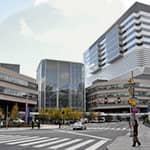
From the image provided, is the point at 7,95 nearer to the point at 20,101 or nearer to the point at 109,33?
the point at 20,101

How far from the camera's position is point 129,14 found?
14275 centimetres

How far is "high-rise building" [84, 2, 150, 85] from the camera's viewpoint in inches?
5300

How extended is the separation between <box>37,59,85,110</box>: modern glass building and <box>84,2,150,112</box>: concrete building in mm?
11191

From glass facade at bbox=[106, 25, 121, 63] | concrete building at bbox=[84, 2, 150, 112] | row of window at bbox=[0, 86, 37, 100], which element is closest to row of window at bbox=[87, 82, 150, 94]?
concrete building at bbox=[84, 2, 150, 112]

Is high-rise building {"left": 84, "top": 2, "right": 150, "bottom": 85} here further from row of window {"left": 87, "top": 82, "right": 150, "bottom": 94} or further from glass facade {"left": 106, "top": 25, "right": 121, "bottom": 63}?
row of window {"left": 87, "top": 82, "right": 150, "bottom": 94}

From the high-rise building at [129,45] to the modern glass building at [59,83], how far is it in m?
19.5

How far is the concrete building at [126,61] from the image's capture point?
13588cm

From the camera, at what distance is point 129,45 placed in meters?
142

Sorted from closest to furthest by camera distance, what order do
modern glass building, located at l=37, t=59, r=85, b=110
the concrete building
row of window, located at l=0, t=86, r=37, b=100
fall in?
row of window, located at l=0, t=86, r=37, b=100, the concrete building, modern glass building, located at l=37, t=59, r=85, b=110

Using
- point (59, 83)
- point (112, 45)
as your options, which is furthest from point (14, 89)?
point (112, 45)

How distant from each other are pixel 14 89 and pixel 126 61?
2595 inches

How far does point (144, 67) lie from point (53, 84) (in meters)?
38.7

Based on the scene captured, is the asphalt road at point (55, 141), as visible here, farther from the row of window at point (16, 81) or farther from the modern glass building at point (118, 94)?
the modern glass building at point (118, 94)

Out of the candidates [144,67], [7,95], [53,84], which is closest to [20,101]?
[7,95]
